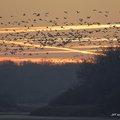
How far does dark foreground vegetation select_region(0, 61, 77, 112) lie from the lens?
149 m

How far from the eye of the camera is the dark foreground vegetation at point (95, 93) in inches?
3108

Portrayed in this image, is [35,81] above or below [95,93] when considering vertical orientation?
below

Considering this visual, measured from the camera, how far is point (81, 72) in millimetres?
96625

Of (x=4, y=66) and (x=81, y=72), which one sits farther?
(x=4, y=66)

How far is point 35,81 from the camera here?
566 feet

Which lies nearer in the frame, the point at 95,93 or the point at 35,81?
the point at 95,93

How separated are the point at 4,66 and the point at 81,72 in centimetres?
8679

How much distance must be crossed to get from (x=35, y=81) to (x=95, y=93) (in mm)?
83442

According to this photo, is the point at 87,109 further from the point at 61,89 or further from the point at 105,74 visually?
the point at 61,89

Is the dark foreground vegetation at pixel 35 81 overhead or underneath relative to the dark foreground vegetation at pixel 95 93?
underneath

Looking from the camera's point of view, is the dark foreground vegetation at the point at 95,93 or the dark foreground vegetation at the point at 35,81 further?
the dark foreground vegetation at the point at 35,81

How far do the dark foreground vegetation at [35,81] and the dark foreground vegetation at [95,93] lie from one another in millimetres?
44475

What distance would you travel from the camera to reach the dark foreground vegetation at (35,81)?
14859cm

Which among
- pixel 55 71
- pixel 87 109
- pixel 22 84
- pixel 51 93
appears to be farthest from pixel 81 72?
pixel 55 71
